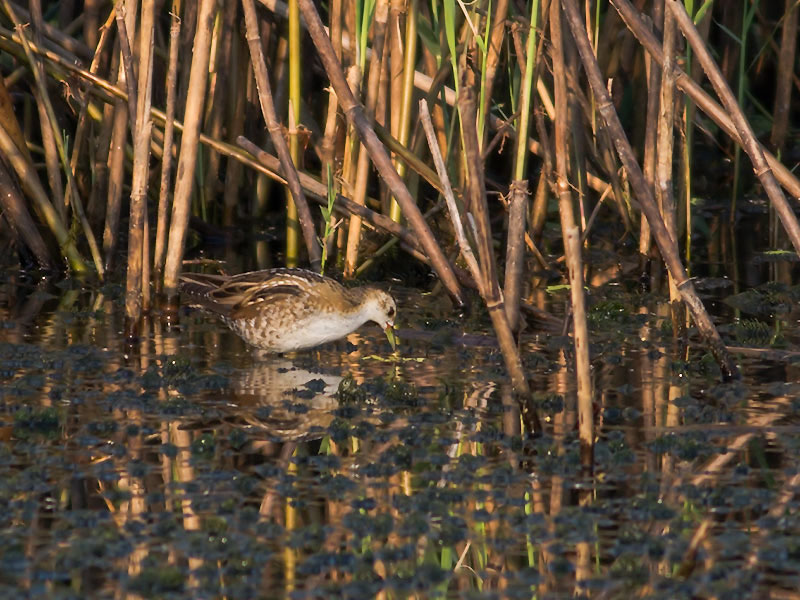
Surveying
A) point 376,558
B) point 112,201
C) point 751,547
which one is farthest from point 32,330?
point 751,547

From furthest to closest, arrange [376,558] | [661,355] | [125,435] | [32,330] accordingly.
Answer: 1. [32,330]
2. [661,355]
3. [125,435]
4. [376,558]

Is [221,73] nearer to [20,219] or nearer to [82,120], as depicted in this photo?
[82,120]

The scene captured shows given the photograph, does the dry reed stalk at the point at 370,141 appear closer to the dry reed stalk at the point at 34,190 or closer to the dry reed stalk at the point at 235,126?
the dry reed stalk at the point at 34,190

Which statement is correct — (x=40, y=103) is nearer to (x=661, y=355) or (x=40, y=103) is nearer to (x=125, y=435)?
(x=125, y=435)

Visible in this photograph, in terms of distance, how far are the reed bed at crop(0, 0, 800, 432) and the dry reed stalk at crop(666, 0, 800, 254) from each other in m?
0.01

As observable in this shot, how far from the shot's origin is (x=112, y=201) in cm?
870

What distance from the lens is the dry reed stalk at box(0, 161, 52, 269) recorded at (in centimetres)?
887

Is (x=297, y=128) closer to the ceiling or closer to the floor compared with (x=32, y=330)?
closer to the ceiling

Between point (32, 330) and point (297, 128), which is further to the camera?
point (297, 128)

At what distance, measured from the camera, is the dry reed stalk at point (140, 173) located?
293 inches

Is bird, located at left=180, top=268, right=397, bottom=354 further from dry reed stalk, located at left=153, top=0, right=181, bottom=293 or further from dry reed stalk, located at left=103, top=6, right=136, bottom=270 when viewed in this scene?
dry reed stalk, located at left=103, top=6, right=136, bottom=270

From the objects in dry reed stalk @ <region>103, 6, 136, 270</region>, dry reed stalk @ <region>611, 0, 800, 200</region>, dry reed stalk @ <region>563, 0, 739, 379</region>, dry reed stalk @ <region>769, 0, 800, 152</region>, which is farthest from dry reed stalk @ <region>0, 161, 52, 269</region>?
dry reed stalk @ <region>769, 0, 800, 152</region>

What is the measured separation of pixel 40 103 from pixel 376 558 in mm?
5273

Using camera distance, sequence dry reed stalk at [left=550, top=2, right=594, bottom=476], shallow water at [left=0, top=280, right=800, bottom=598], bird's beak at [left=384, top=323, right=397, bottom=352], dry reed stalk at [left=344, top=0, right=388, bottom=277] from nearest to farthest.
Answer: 1. shallow water at [left=0, top=280, right=800, bottom=598]
2. dry reed stalk at [left=550, top=2, right=594, bottom=476]
3. bird's beak at [left=384, top=323, right=397, bottom=352]
4. dry reed stalk at [left=344, top=0, right=388, bottom=277]
